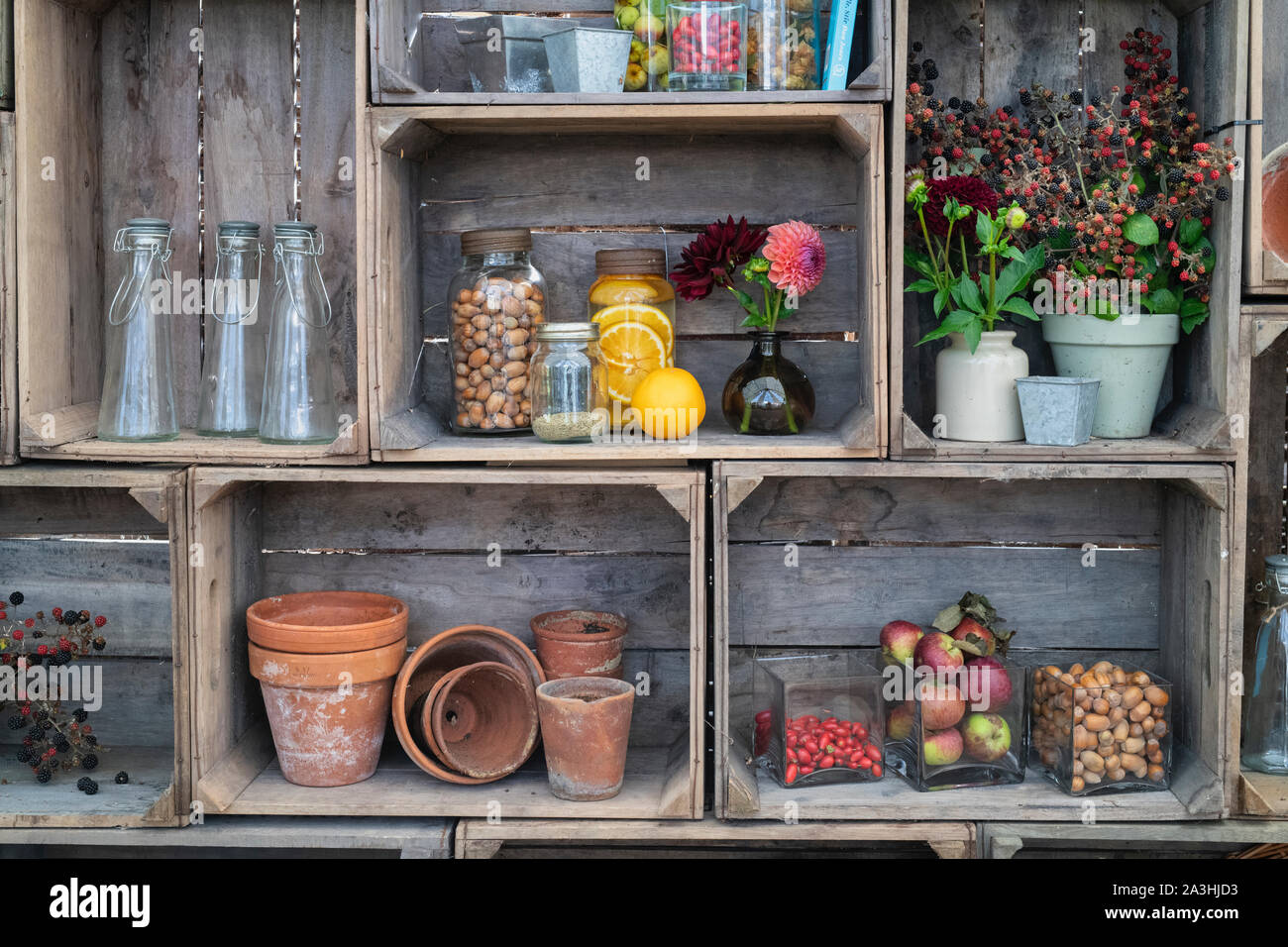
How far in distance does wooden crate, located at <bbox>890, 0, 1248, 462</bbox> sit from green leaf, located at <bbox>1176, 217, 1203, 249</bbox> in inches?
1.1

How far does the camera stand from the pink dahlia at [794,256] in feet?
5.89

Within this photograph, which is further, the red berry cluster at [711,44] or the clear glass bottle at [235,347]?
the clear glass bottle at [235,347]

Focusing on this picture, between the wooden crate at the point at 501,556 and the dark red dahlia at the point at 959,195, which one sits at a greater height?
the dark red dahlia at the point at 959,195

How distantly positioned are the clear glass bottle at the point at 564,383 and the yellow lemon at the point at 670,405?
0.08 meters

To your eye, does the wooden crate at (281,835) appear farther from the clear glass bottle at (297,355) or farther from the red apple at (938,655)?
the red apple at (938,655)

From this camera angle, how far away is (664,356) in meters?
1.91

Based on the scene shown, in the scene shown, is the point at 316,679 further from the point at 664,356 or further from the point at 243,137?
the point at 243,137

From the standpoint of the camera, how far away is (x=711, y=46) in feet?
5.65

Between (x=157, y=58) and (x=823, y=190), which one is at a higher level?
(x=157, y=58)

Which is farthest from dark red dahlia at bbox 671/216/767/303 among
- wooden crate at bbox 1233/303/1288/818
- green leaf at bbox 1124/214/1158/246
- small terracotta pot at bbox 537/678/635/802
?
wooden crate at bbox 1233/303/1288/818

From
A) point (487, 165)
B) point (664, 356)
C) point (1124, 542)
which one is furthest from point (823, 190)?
point (1124, 542)

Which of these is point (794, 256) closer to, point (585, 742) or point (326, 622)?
point (585, 742)

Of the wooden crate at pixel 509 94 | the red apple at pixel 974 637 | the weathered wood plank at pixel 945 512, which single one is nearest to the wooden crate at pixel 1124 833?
the red apple at pixel 974 637
